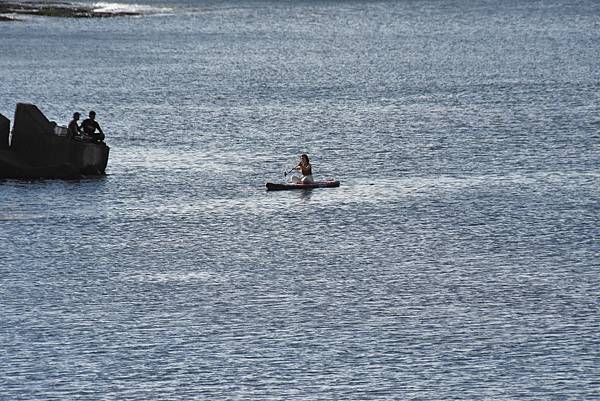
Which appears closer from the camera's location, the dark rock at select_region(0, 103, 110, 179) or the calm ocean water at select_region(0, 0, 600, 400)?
the calm ocean water at select_region(0, 0, 600, 400)

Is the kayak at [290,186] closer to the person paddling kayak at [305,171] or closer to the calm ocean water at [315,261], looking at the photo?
the person paddling kayak at [305,171]

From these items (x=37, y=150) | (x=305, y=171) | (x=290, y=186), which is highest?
(x=37, y=150)

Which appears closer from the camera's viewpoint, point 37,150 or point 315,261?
point 315,261

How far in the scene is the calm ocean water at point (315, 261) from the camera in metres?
44.6

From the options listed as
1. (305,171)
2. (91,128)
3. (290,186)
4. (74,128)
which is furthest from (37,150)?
(305,171)

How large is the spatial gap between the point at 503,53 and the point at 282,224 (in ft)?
430

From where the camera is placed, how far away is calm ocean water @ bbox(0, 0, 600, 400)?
44.6 m

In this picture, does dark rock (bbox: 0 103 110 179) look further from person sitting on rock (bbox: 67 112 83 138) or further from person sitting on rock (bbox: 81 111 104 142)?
person sitting on rock (bbox: 81 111 104 142)

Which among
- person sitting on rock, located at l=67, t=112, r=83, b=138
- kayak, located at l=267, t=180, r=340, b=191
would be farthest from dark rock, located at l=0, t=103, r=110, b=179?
kayak, located at l=267, t=180, r=340, b=191

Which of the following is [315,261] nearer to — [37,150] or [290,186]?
[290,186]

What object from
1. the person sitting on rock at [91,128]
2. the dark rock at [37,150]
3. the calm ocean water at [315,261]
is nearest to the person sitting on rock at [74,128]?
the dark rock at [37,150]

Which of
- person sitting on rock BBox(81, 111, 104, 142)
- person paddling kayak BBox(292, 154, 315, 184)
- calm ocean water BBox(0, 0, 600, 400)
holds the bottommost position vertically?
calm ocean water BBox(0, 0, 600, 400)

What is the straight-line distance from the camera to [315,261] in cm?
5978

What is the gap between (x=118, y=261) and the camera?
60375 millimetres
